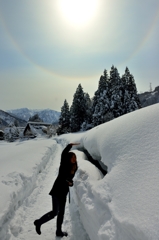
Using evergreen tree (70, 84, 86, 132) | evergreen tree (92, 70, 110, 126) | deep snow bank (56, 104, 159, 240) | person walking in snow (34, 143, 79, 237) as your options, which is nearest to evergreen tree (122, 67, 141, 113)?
evergreen tree (92, 70, 110, 126)

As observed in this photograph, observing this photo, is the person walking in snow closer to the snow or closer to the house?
the snow

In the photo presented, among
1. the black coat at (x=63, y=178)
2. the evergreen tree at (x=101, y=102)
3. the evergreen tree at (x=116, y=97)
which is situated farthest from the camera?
the evergreen tree at (x=101, y=102)

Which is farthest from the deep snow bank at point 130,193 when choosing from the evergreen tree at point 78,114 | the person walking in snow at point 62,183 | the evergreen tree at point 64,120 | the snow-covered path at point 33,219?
the evergreen tree at point 64,120

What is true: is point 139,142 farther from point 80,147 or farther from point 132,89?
point 132,89

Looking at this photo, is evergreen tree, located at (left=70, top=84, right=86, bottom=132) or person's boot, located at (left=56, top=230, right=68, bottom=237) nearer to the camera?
person's boot, located at (left=56, top=230, right=68, bottom=237)

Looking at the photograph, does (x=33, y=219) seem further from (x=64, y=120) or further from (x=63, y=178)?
(x=64, y=120)

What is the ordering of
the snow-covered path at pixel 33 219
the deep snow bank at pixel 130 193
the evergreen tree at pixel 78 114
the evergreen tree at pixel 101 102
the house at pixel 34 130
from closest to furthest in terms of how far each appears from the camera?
the deep snow bank at pixel 130 193 → the snow-covered path at pixel 33 219 → the evergreen tree at pixel 101 102 → the evergreen tree at pixel 78 114 → the house at pixel 34 130

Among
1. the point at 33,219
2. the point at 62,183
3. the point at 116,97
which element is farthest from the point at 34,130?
the point at 62,183

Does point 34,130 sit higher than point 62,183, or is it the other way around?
point 34,130

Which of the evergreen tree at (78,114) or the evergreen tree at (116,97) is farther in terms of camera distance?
the evergreen tree at (78,114)

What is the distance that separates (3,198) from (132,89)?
36.4 meters

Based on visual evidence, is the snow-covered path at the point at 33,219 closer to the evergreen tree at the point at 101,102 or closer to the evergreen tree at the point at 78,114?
the evergreen tree at the point at 101,102

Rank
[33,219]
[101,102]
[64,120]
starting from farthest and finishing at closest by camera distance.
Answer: [64,120] → [101,102] → [33,219]

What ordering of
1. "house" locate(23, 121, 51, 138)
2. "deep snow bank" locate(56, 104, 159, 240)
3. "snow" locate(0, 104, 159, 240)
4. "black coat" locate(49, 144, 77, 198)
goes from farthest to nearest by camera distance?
"house" locate(23, 121, 51, 138), "black coat" locate(49, 144, 77, 198), "snow" locate(0, 104, 159, 240), "deep snow bank" locate(56, 104, 159, 240)
